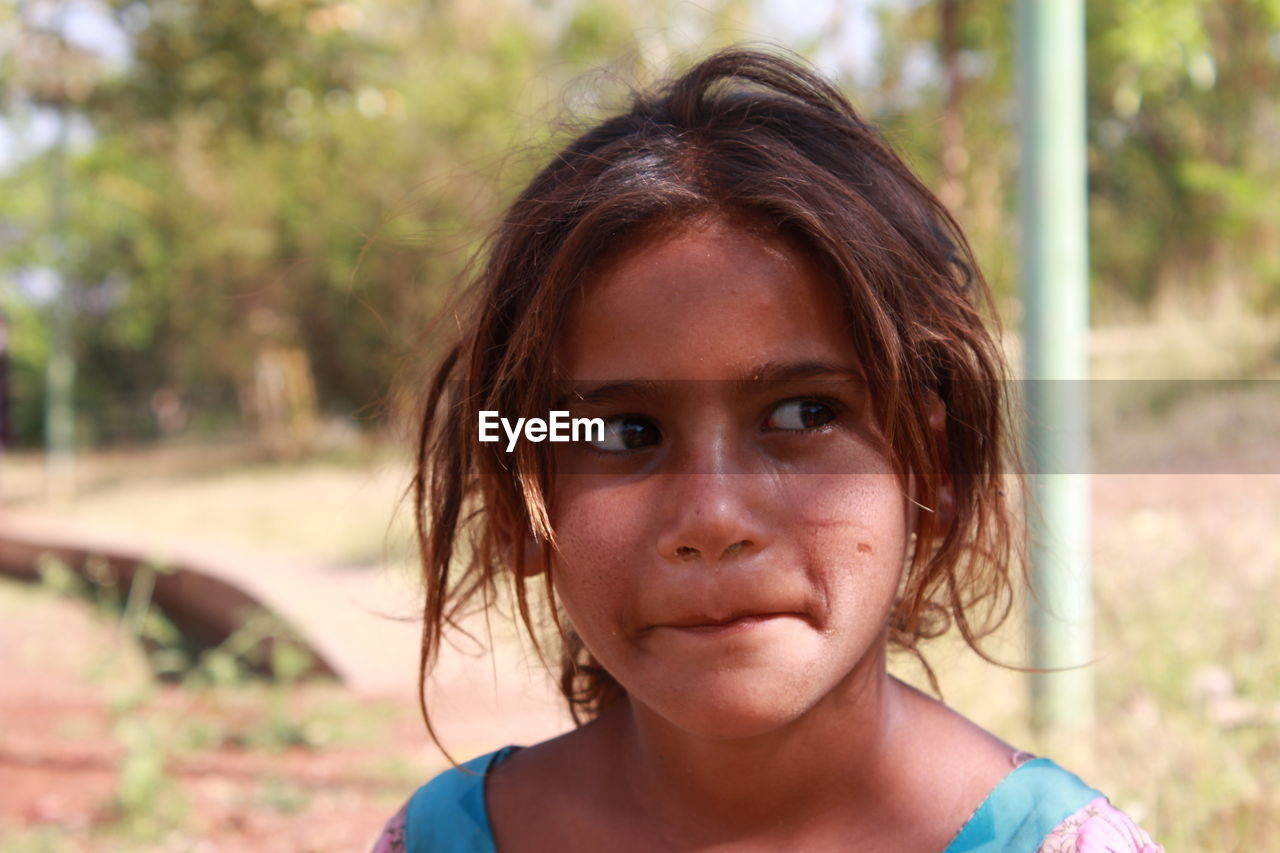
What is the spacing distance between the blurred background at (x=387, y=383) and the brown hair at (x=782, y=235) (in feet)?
0.76

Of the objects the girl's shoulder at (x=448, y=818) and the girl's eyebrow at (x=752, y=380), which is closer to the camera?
the girl's eyebrow at (x=752, y=380)

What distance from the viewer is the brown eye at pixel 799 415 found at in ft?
3.81

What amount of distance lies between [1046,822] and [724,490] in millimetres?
486

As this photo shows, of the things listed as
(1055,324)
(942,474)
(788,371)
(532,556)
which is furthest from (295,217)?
(788,371)

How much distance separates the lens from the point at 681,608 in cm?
109

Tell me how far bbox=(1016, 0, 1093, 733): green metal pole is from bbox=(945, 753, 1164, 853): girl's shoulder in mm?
1702

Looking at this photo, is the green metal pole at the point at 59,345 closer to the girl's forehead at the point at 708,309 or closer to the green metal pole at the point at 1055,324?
the green metal pole at the point at 1055,324

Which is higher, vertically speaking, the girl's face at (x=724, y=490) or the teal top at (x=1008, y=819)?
the girl's face at (x=724, y=490)

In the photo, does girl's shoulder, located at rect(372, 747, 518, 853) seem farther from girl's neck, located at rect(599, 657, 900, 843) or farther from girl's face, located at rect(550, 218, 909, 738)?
girl's face, located at rect(550, 218, 909, 738)

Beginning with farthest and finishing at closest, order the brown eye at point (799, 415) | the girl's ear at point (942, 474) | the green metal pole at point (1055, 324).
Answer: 1. the green metal pole at point (1055, 324)
2. the girl's ear at point (942, 474)
3. the brown eye at point (799, 415)

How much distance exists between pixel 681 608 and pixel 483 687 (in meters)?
3.63

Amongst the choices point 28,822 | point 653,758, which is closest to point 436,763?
point 28,822

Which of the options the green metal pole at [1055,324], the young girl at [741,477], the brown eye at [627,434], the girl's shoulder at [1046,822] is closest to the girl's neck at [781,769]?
the young girl at [741,477]

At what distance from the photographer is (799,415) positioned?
117 centimetres
